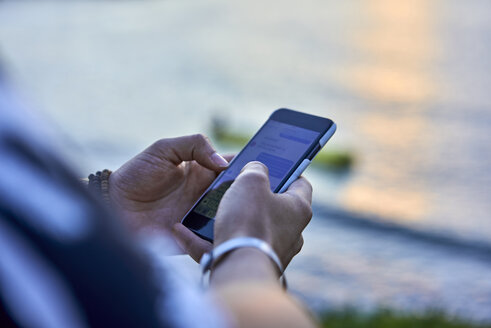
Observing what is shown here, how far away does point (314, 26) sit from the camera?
16016 millimetres

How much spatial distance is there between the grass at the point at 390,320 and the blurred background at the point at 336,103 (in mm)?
456

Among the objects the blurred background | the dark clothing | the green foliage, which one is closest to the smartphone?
the blurred background

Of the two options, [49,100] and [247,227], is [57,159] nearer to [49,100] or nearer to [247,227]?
[247,227]

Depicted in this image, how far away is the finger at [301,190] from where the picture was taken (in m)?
1.58

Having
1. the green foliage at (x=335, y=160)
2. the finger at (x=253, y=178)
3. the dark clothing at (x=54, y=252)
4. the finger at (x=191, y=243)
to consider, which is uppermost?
the dark clothing at (x=54, y=252)

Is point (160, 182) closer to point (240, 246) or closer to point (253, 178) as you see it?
point (253, 178)

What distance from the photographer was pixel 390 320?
135 inches

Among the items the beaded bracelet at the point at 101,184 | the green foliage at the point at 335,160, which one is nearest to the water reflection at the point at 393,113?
the green foliage at the point at 335,160

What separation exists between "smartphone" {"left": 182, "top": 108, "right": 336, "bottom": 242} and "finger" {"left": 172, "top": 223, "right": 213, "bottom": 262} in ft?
0.06

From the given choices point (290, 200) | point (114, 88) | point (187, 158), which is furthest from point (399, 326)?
point (114, 88)

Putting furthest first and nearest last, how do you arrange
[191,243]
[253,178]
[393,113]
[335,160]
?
1. [393,113]
2. [335,160]
3. [191,243]
4. [253,178]

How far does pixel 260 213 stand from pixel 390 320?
2476 mm

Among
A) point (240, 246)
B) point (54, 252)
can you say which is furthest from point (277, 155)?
point (54, 252)

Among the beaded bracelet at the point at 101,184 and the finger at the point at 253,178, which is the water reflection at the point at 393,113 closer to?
the beaded bracelet at the point at 101,184
